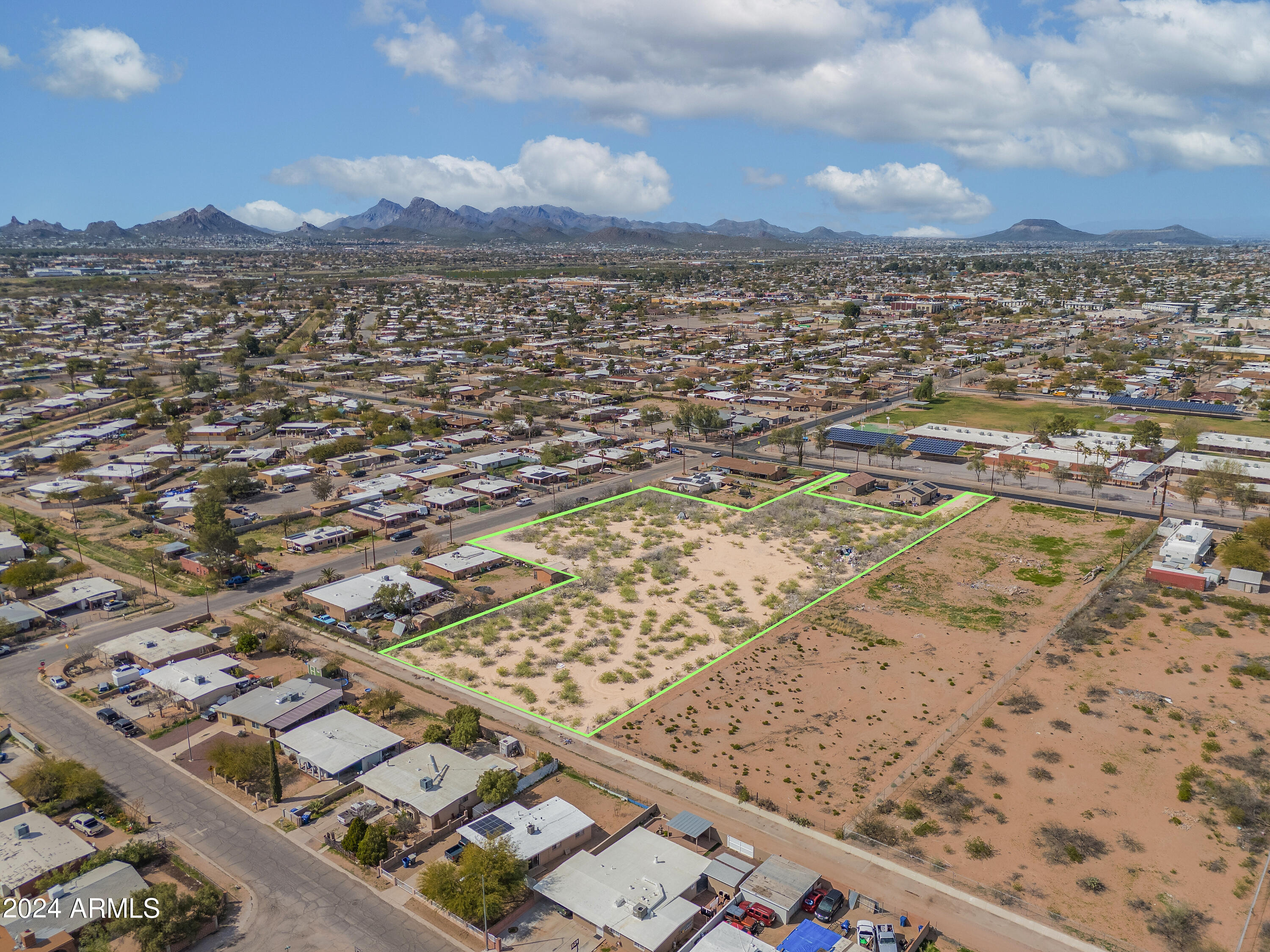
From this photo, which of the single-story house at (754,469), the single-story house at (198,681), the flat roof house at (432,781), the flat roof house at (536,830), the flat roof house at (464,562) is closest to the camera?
the flat roof house at (536,830)

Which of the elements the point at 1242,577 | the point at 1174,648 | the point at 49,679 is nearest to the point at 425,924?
the point at 49,679

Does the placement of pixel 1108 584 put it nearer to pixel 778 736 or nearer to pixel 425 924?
pixel 778 736

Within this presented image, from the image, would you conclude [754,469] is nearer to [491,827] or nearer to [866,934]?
[491,827]

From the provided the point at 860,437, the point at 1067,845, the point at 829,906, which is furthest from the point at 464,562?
the point at 860,437

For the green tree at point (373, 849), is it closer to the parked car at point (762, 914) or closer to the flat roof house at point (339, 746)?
the flat roof house at point (339, 746)

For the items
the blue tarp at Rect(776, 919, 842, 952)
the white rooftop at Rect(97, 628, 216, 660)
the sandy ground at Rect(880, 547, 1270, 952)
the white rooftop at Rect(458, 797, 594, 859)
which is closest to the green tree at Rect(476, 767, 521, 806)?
the white rooftop at Rect(458, 797, 594, 859)

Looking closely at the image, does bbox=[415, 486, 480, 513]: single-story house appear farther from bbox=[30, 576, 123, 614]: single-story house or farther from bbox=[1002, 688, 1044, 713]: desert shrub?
bbox=[1002, 688, 1044, 713]: desert shrub

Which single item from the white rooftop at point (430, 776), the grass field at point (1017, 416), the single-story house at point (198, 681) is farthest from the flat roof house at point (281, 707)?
the grass field at point (1017, 416)
